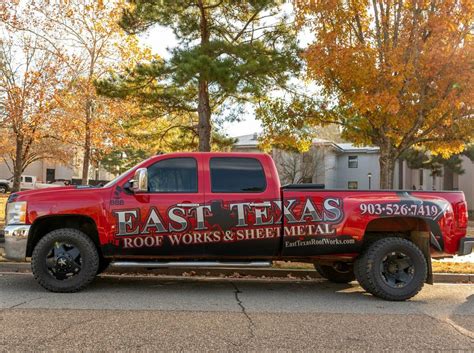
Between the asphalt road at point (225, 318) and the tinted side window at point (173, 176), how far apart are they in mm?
1481

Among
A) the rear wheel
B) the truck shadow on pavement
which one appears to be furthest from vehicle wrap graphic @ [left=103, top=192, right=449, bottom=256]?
the rear wheel

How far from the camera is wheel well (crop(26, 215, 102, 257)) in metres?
7.28

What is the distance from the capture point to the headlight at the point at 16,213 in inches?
281

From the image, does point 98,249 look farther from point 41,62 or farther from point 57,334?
point 41,62

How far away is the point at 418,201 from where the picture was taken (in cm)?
729

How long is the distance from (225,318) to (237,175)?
2.23 metres

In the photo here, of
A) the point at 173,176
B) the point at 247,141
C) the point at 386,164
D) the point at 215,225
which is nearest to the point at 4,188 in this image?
the point at 247,141

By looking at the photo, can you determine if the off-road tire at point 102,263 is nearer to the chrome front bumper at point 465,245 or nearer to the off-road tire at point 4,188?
the chrome front bumper at point 465,245

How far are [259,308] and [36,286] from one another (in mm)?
3339

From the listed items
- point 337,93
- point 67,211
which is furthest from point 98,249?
point 337,93

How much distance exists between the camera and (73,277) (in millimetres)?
7066

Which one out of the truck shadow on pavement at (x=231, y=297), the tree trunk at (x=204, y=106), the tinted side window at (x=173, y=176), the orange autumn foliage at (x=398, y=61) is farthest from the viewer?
the tree trunk at (x=204, y=106)

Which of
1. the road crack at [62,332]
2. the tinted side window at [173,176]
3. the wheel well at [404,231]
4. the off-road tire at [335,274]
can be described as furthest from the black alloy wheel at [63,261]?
the wheel well at [404,231]

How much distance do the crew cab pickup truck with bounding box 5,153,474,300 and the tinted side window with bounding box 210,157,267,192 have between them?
0.01m
